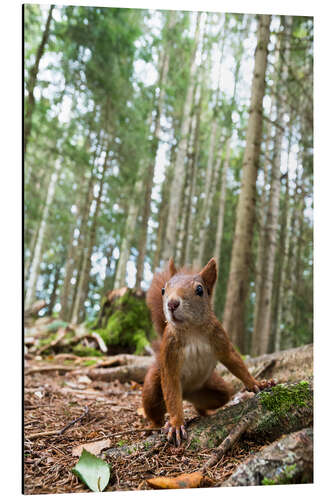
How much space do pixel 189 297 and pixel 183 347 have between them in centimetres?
25

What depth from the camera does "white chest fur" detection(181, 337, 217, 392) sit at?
1.73m

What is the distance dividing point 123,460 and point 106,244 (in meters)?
5.99

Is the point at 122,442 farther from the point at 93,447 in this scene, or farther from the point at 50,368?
the point at 50,368

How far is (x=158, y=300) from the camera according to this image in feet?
6.10

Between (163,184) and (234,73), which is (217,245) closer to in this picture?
(163,184)

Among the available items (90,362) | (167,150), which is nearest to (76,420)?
(90,362)

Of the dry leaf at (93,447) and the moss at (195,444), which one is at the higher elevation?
the moss at (195,444)

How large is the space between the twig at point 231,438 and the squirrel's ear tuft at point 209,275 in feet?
1.77

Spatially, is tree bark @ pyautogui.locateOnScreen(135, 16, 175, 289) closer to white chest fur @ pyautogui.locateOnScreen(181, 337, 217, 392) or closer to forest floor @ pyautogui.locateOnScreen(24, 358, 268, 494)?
forest floor @ pyautogui.locateOnScreen(24, 358, 268, 494)

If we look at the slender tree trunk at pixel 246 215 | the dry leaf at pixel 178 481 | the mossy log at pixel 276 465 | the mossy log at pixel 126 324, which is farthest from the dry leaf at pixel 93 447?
the mossy log at pixel 126 324

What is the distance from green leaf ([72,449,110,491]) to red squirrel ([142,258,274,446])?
0.95 feet

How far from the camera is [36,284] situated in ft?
20.8

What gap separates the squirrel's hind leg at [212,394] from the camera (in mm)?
1948

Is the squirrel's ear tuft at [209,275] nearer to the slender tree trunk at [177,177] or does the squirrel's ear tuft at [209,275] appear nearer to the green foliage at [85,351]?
the green foliage at [85,351]
